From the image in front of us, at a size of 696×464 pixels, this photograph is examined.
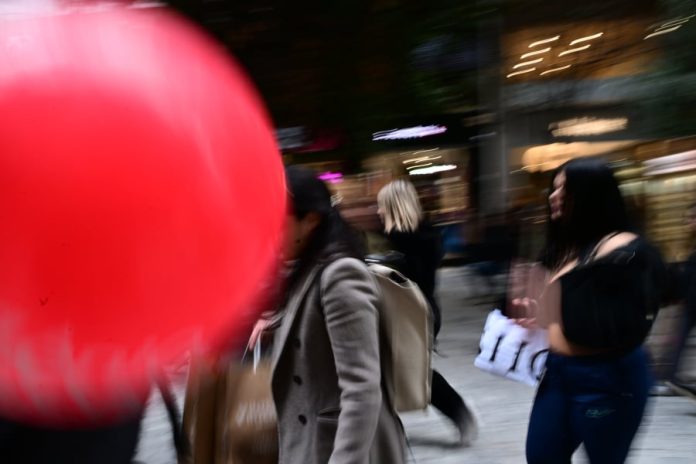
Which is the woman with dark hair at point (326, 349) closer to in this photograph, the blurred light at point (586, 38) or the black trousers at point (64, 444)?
the black trousers at point (64, 444)

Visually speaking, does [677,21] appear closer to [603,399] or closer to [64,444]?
[64,444]

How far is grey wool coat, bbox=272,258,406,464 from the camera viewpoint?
1.96 metres

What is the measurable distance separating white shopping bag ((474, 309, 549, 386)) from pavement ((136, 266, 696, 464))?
34.1 inches

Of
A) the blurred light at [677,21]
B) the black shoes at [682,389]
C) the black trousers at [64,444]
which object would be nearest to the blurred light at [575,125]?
the blurred light at [677,21]

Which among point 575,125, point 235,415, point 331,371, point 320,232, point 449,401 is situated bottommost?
point 449,401

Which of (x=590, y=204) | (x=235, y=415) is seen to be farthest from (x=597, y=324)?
(x=235, y=415)

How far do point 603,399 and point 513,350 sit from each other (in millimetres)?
769

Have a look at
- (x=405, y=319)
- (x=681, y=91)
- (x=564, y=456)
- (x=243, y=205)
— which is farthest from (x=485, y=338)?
(x=243, y=205)

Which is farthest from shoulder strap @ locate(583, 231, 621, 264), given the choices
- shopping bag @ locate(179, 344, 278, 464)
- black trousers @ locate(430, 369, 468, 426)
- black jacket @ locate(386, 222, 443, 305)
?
black jacket @ locate(386, 222, 443, 305)

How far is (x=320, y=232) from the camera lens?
215 cm

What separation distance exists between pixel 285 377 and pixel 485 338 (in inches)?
68.5

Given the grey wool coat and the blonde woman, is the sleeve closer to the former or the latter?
the grey wool coat

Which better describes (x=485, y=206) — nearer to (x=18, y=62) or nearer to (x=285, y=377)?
(x=285, y=377)

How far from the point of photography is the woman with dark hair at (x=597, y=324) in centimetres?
259
